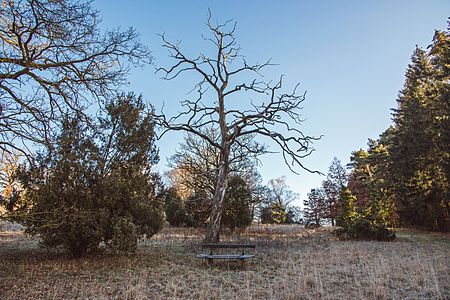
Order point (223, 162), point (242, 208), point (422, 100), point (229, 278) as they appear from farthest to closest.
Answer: point (422, 100) < point (242, 208) < point (223, 162) < point (229, 278)

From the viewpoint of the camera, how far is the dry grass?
19.0 feet

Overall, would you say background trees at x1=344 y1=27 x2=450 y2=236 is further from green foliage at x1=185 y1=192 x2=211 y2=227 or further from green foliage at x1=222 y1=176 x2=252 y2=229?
green foliage at x1=185 y1=192 x2=211 y2=227

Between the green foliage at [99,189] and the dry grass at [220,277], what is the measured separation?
804 mm

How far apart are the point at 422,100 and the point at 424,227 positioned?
9140 millimetres

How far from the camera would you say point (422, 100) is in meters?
19.3

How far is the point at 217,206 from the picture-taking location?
500 inches

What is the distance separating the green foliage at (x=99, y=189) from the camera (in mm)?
7793

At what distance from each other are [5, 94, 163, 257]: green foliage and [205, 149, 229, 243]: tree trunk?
3.38m

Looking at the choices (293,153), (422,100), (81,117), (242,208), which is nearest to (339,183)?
(422,100)

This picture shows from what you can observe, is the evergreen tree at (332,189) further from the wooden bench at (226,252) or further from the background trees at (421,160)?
the wooden bench at (226,252)

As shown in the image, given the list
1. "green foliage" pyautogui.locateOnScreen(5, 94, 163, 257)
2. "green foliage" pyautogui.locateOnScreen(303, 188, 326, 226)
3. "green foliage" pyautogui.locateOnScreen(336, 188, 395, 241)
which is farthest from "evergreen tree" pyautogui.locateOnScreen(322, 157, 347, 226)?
"green foliage" pyautogui.locateOnScreen(5, 94, 163, 257)

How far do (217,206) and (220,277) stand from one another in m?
5.39

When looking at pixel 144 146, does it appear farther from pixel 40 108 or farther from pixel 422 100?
pixel 422 100

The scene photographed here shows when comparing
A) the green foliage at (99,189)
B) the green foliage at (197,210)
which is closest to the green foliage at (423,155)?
the green foliage at (197,210)
